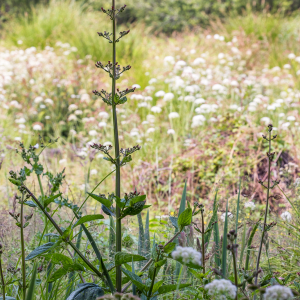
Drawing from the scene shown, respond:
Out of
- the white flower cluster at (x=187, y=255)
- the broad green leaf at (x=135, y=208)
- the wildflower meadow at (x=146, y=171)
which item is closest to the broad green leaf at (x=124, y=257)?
the wildflower meadow at (x=146, y=171)

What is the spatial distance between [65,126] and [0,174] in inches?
74.7

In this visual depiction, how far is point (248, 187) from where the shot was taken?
128 inches

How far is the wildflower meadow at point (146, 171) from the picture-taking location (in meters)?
0.98

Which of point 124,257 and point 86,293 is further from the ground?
point 124,257

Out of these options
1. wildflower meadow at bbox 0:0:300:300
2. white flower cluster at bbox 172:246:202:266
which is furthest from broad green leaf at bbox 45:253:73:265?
white flower cluster at bbox 172:246:202:266

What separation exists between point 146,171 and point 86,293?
248 cm

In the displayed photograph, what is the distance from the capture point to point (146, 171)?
11.2 feet

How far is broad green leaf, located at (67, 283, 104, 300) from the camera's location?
928 millimetres

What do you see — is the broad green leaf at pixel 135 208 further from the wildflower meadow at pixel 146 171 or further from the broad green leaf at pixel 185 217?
the broad green leaf at pixel 185 217

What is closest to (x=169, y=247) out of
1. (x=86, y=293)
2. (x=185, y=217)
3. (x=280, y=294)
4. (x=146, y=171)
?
(x=185, y=217)

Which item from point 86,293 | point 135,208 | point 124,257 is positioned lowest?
point 86,293

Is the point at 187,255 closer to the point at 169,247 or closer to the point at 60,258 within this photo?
the point at 169,247

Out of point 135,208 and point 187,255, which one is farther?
point 135,208

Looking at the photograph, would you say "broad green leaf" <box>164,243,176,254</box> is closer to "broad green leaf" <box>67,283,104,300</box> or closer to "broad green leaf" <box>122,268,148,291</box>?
"broad green leaf" <box>122,268,148,291</box>
